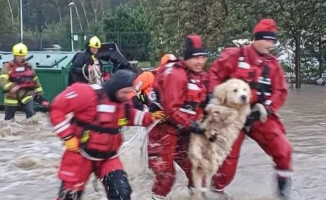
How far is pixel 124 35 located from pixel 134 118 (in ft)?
98.6

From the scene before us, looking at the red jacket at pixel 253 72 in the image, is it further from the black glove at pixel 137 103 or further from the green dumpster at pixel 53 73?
the green dumpster at pixel 53 73

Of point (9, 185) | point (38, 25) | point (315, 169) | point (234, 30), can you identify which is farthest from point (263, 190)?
point (38, 25)

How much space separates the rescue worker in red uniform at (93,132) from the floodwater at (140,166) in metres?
1.23

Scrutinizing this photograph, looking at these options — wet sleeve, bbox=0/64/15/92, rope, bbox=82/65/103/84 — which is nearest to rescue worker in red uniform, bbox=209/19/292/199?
rope, bbox=82/65/103/84

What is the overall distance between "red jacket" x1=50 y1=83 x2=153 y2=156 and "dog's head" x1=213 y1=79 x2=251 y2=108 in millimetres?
1210

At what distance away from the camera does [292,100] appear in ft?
62.7

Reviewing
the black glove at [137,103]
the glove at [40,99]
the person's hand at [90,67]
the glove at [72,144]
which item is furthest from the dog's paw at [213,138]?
the person's hand at [90,67]

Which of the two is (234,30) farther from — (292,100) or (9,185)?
(9,185)

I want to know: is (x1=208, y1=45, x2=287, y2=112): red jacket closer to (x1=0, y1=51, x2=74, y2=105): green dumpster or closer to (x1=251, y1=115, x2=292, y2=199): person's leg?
(x1=251, y1=115, x2=292, y2=199): person's leg

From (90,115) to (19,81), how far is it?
27.2 feet

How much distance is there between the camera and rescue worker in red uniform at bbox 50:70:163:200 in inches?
230

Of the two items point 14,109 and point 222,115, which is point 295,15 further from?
point 222,115

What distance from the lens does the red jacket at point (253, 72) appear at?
713cm

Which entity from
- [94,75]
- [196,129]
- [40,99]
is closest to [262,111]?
[196,129]
